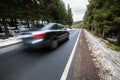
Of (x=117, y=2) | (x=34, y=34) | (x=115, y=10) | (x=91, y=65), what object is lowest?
(x=91, y=65)

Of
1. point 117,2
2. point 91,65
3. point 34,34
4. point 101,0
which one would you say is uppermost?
point 101,0

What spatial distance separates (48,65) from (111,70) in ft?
A: 8.24

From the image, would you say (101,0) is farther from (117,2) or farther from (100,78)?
(100,78)

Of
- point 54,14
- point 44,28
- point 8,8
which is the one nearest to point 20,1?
point 8,8

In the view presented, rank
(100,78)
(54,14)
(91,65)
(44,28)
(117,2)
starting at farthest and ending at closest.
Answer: (54,14)
(117,2)
(44,28)
(91,65)
(100,78)

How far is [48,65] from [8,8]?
47.7 ft

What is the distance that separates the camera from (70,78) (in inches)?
160

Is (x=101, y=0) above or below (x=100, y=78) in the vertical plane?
above

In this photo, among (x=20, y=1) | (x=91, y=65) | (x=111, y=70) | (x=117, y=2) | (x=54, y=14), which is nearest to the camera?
(x=111, y=70)

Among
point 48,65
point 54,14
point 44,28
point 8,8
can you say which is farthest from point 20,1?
point 54,14

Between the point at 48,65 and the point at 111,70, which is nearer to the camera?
the point at 111,70

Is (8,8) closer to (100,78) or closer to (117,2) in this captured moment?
(117,2)

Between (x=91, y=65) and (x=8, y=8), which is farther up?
(x=8, y=8)

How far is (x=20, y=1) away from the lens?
19047 millimetres
